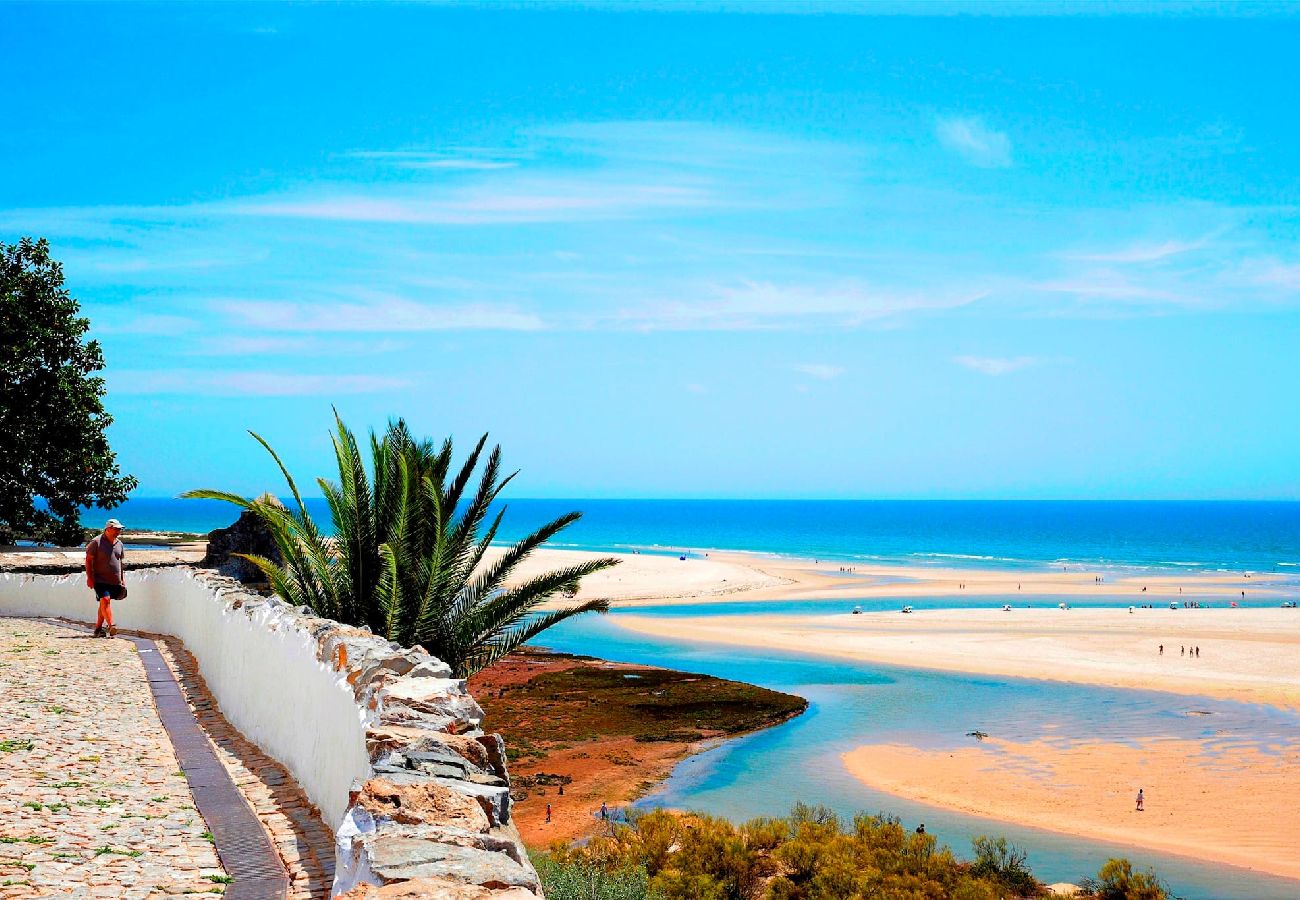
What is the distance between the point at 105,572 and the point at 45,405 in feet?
41.6

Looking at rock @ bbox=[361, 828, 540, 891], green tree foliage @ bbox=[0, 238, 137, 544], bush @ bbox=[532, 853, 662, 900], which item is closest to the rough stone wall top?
rock @ bbox=[361, 828, 540, 891]

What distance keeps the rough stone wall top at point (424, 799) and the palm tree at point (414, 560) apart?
6399mm

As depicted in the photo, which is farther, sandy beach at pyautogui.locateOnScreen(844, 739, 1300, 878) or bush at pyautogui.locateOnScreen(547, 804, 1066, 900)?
sandy beach at pyautogui.locateOnScreen(844, 739, 1300, 878)

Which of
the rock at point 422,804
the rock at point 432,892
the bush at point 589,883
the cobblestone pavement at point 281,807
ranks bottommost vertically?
the bush at point 589,883

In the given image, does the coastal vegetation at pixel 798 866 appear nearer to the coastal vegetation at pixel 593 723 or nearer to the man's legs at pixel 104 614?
the coastal vegetation at pixel 593 723

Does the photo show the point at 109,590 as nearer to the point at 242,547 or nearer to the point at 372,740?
the point at 242,547

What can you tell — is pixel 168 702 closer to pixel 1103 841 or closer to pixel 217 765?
pixel 217 765

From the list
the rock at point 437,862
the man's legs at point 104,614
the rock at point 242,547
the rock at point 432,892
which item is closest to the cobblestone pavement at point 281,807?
the rock at point 437,862

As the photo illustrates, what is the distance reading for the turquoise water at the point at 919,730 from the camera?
17.4 meters

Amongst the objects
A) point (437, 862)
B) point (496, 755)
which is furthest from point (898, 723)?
point (437, 862)

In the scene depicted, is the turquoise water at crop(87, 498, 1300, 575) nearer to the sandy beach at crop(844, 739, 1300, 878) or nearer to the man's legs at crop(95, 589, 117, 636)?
the sandy beach at crop(844, 739, 1300, 878)

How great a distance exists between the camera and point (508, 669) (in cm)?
3291

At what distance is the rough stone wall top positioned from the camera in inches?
118

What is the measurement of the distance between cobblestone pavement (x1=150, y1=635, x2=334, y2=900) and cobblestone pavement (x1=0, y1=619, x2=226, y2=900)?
33 cm
